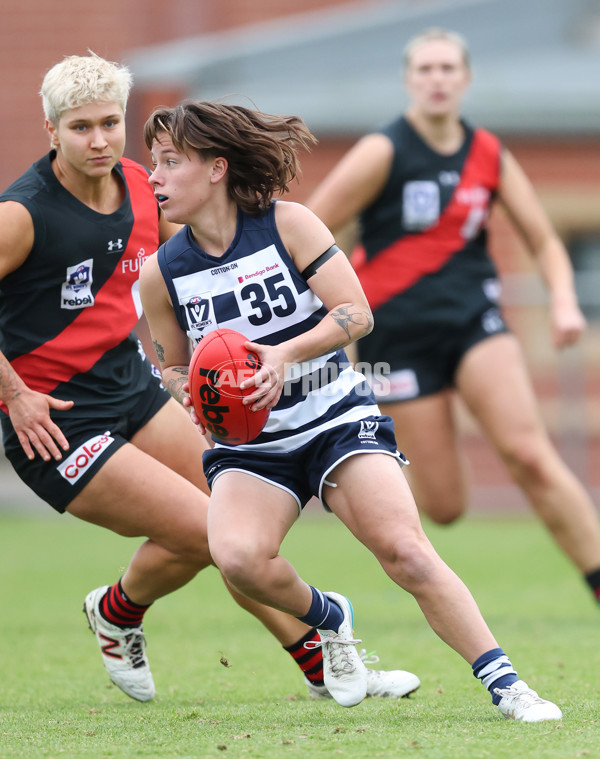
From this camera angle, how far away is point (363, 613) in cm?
736

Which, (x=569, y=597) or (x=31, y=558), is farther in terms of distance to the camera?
(x=31, y=558)

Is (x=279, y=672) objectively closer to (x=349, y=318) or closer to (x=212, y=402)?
(x=212, y=402)

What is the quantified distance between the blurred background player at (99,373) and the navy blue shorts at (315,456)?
1.47ft

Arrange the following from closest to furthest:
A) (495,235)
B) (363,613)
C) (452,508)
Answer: (452,508) → (363,613) → (495,235)

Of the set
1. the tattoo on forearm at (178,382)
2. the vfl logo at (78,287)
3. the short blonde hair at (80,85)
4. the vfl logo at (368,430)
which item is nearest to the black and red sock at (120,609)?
the tattoo on forearm at (178,382)

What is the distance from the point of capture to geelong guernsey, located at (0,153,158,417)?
15.0ft

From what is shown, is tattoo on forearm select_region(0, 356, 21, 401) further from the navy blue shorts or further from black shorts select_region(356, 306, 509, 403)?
black shorts select_region(356, 306, 509, 403)

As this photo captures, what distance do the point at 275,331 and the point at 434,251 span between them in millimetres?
2540

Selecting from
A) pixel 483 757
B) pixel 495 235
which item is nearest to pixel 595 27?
pixel 495 235

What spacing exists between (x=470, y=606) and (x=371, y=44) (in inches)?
626

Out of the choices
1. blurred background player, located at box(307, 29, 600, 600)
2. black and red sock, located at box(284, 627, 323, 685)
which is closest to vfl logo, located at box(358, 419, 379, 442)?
black and red sock, located at box(284, 627, 323, 685)

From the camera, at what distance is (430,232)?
21.7 feet

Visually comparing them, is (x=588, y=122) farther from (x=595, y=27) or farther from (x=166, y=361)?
(x=166, y=361)

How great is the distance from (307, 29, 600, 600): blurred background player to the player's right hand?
2.28m
